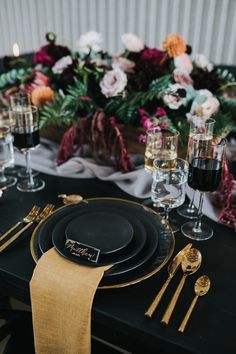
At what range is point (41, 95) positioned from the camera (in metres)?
1.35

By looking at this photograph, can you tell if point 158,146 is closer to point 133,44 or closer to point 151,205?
point 151,205

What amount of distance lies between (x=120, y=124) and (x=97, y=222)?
0.45 meters

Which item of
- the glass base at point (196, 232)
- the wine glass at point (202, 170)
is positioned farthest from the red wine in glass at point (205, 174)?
the glass base at point (196, 232)

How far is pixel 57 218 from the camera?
94cm

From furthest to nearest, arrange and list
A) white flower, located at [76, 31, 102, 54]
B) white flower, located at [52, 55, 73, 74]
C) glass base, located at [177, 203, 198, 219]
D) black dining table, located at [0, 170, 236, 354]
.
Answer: white flower, located at [76, 31, 102, 54] → white flower, located at [52, 55, 73, 74] → glass base, located at [177, 203, 198, 219] → black dining table, located at [0, 170, 236, 354]

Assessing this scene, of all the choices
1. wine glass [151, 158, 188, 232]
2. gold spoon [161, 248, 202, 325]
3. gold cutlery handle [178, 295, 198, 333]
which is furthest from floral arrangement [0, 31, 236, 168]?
gold cutlery handle [178, 295, 198, 333]

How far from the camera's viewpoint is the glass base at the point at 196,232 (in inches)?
36.5

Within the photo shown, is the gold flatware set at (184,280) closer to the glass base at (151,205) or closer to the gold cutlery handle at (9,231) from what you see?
the glass base at (151,205)

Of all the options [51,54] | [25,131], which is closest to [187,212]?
[25,131]

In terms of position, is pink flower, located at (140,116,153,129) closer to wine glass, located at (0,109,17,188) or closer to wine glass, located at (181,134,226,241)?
wine glass, located at (181,134,226,241)

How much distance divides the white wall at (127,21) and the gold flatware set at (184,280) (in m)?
2.33

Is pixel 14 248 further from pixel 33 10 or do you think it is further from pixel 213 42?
pixel 33 10

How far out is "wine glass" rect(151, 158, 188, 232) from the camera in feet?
3.11

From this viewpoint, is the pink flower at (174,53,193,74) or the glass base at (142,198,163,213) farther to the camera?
the pink flower at (174,53,193,74)
